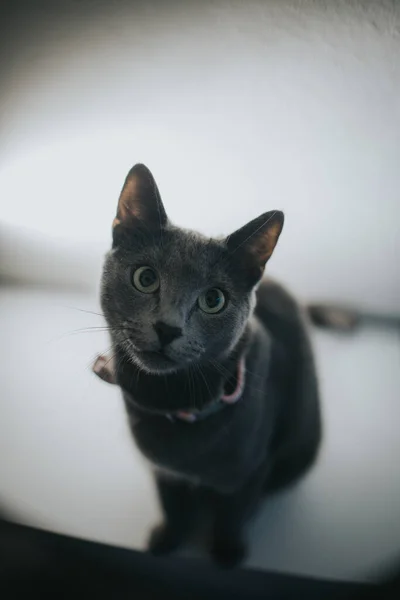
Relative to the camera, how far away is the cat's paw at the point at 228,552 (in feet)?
2.38

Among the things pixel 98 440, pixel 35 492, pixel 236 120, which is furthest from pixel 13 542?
pixel 236 120

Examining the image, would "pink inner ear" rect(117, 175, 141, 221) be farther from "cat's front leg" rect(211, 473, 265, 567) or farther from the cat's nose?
"cat's front leg" rect(211, 473, 265, 567)

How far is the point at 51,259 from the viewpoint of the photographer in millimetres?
840

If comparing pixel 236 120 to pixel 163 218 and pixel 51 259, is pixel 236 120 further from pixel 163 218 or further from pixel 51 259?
pixel 51 259

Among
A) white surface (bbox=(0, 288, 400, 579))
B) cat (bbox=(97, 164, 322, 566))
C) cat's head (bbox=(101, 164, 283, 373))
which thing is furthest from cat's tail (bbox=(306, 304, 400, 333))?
cat's head (bbox=(101, 164, 283, 373))

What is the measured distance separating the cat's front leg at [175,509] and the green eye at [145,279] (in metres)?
0.37

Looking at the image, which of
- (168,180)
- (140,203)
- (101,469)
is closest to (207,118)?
(168,180)

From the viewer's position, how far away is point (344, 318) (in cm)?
95

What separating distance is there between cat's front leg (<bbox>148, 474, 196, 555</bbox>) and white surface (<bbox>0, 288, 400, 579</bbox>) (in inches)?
0.9

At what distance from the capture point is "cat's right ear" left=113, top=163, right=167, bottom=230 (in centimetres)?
59

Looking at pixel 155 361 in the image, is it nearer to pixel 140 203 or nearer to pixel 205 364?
pixel 205 364

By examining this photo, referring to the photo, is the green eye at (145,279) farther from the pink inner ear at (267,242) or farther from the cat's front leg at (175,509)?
the cat's front leg at (175,509)

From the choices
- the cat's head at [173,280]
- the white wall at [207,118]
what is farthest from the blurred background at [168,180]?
the cat's head at [173,280]

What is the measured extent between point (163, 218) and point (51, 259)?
0.32 m
